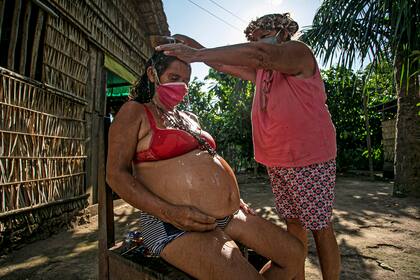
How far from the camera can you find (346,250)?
112 inches

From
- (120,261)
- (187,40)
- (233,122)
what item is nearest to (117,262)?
(120,261)

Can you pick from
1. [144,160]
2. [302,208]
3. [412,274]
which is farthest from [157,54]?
[412,274]

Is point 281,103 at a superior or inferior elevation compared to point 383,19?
inferior

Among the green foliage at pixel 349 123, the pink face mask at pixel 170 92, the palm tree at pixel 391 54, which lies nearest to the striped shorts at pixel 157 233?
the pink face mask at pixel 170 92

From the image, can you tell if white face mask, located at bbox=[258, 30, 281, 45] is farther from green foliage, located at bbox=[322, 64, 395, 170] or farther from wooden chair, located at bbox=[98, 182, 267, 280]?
green foliage, located at bbox=[322, 64, 395, 170]

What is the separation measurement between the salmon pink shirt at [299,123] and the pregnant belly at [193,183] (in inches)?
17.4

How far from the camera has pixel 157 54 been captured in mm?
1603

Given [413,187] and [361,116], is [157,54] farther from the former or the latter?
[361,116]

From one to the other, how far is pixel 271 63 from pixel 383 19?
602 centimetres

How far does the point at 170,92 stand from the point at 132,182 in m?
0.60

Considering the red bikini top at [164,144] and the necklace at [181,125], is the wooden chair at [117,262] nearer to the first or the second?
the red bikini top at [164,144]

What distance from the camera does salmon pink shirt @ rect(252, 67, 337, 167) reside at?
1533 millimetres

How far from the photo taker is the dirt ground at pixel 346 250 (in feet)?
7.80

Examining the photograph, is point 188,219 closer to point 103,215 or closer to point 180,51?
point 103,215
